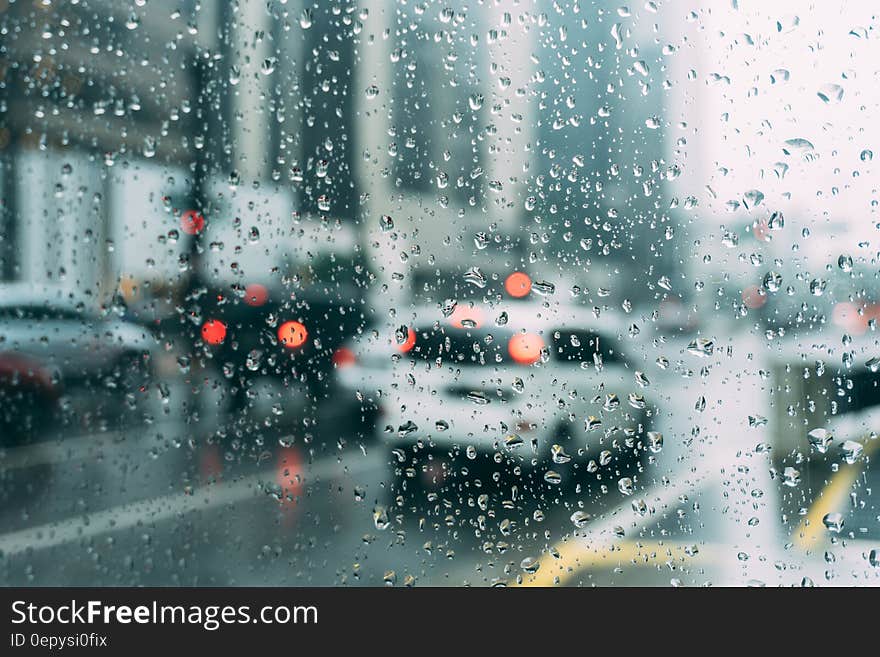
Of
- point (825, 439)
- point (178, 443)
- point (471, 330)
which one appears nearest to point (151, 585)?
point (178, 443)

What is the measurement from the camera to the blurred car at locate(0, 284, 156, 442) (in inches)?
56.7

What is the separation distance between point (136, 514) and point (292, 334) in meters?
0.49

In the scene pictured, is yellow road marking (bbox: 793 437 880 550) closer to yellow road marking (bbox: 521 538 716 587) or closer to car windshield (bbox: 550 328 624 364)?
yellow road marking (bbox: 521 538 716 587)

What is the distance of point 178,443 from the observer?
57.0 inches

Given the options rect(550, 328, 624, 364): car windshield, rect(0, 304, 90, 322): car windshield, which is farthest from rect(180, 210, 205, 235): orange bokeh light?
rect(550, 328, 624, 364): car windshield

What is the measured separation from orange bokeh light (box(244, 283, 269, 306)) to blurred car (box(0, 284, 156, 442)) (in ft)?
0.68

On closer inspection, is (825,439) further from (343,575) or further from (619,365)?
(343,575)

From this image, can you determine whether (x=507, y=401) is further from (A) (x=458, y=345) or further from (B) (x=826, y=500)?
(B) (x=826, y=500)

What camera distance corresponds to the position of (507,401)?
1525 mm

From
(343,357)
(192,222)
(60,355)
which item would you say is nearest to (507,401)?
(343,357)

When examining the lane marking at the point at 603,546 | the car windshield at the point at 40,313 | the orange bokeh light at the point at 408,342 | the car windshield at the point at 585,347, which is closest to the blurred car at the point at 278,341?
the orange bokeh light at the point at 408,342

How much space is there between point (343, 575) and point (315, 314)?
21.7 inches
